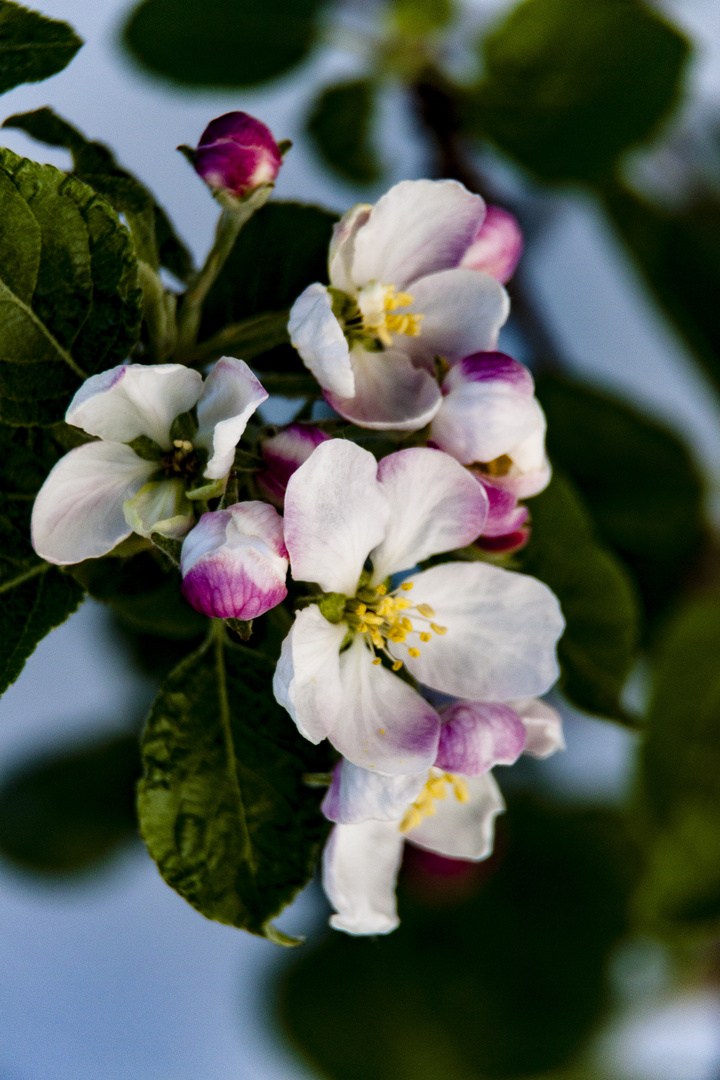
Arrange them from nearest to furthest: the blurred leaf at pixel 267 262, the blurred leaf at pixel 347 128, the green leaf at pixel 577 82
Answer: the blurred leaf at pixel 267 262, the green leaf at pixel 577 82, the blurred leaf at pixel 347 128

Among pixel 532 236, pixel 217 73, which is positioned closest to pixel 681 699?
pixel 532 236

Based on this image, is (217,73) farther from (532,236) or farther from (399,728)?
(399,728)

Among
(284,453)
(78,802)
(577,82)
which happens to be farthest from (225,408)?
(78,802)

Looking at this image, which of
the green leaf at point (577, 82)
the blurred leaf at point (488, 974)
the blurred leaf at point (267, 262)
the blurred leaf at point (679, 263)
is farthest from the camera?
the blurred leaf at point (488, 974)

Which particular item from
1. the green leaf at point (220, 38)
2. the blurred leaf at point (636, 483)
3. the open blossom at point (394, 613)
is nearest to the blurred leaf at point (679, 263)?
the blurred leaf at point (636, 483)

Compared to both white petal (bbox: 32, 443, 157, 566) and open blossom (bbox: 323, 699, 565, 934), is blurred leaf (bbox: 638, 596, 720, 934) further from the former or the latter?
white petal (bbox: 32, 443, 157, 566)

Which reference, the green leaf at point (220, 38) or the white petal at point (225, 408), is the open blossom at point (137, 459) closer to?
the white petal at point (225, 408)

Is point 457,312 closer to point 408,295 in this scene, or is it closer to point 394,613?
point 408,295
